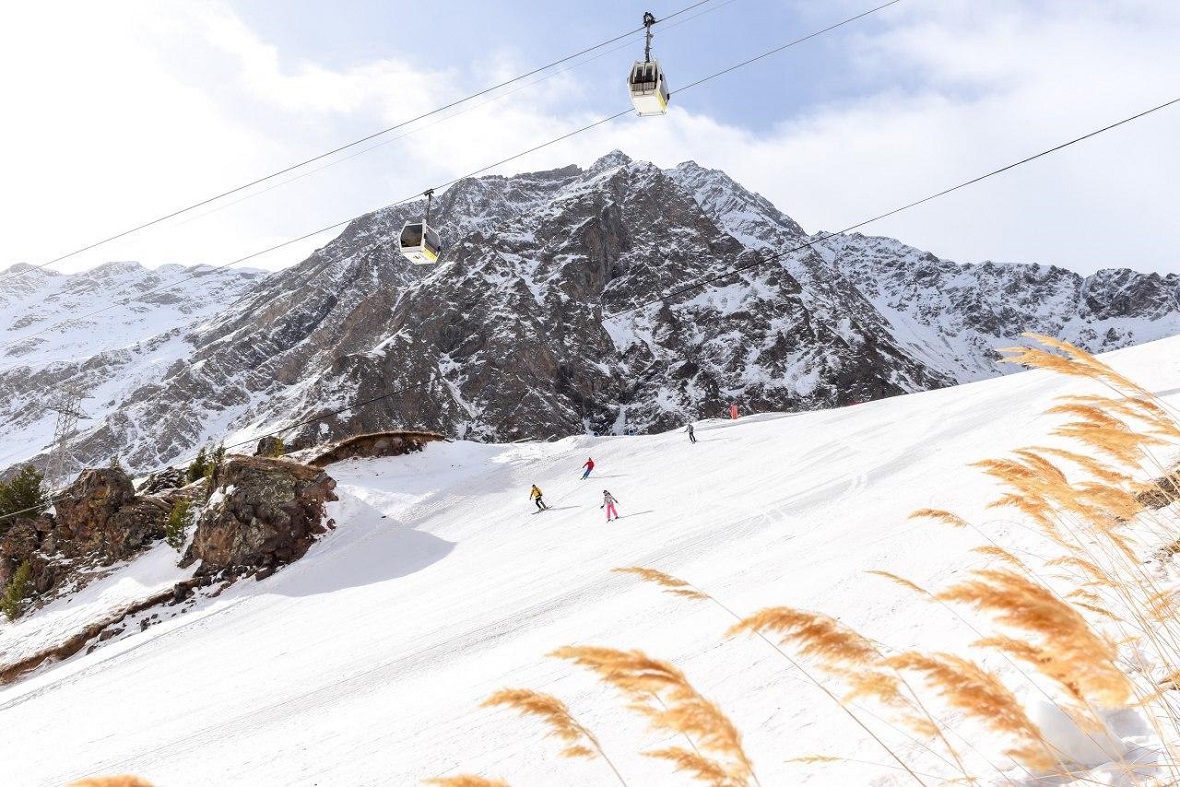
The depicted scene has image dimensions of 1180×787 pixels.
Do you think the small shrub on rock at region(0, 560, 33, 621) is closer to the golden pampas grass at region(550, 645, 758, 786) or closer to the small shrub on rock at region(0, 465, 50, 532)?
the small shrub on rock at region(0, 465, 50, 532)

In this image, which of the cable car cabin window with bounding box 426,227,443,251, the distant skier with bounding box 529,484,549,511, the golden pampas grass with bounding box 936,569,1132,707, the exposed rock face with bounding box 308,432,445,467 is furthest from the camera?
the exposed rock face with bounding box 308,432,445,467

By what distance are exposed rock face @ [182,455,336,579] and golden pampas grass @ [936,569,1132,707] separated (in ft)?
71.0

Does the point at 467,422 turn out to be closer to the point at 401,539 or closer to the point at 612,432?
the point at 612,432

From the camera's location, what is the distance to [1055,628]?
142 cm

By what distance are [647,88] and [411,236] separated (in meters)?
5.12

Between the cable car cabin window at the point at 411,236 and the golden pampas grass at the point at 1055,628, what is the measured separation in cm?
1186

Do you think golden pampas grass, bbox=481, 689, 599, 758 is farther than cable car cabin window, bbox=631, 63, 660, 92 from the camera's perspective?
No

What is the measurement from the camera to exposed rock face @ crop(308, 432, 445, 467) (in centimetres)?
2544

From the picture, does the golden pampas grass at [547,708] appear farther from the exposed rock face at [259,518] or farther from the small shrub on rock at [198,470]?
the small shrub on rock at [198,470]

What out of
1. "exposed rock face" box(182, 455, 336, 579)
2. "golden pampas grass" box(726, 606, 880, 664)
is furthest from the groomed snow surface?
"exposed rock face" box(182, 455, 336, 579)

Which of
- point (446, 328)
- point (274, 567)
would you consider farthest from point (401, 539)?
point (446, 328)

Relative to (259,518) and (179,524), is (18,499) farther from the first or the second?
(259,518)

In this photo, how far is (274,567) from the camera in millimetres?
19875

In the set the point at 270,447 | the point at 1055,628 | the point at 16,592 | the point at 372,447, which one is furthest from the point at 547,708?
the point at 270,447
